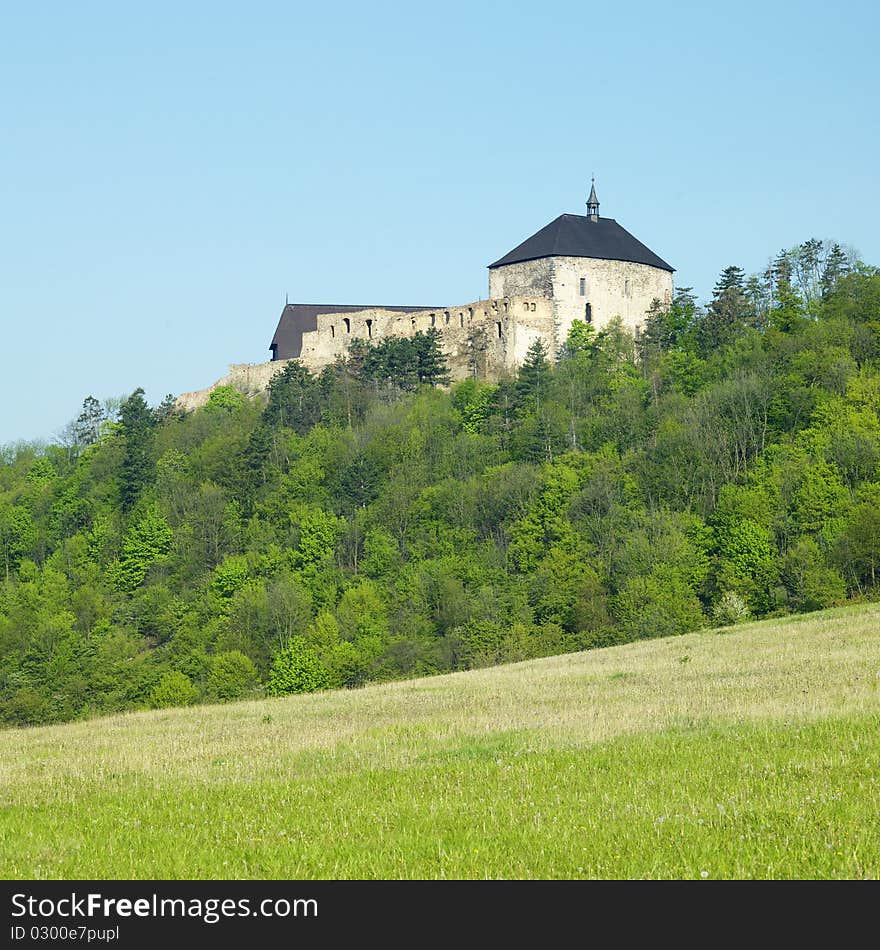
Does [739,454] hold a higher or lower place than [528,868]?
higher

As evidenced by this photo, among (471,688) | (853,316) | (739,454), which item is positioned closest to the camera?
(471,688)

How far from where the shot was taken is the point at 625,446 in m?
73.9

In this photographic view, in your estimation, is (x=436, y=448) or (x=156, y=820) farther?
(x=436, y=448)

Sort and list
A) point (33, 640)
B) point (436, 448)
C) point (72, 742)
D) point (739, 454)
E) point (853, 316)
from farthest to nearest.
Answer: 1. point (436, 448)
2. point (853, 316)
3. point (739, 454)
4. point (33, 640)
5. point (72, 742)

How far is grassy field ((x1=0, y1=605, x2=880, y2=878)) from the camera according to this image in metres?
9.16

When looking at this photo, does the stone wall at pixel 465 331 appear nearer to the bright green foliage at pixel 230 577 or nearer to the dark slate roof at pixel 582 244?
the dark slate roof at pixel 582 244

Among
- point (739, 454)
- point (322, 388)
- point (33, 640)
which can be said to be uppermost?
point (322, 388)

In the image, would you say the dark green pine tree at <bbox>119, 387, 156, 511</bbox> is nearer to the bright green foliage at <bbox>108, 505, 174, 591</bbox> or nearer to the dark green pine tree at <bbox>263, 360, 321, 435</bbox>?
the bright green foliage at <bbox>108, 505, 174, 591</bbox>

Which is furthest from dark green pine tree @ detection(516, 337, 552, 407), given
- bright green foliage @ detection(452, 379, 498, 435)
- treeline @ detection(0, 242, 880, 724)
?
bright green foliage @ detection(452, 379, 498, 435)

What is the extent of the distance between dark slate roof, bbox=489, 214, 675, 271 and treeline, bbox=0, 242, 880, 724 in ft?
14.0

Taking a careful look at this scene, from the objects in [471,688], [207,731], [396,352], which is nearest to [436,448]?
[396,352]

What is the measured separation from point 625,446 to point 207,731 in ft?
185

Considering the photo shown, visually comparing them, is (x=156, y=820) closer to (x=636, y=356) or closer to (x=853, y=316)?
(x=853, y=316)

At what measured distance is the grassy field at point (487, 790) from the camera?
916cm
